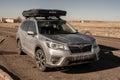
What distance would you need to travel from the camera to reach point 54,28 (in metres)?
10.3

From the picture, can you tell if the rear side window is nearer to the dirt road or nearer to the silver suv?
the silver suv

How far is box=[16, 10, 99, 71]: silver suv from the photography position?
842cm

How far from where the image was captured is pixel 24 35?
1115 centimetres

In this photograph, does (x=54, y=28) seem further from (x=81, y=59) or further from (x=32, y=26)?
(x=81, y=59)

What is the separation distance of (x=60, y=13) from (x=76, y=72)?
277 cm

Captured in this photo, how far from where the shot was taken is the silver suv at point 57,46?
8422 mm

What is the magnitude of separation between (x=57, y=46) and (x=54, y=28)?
6.48 feet

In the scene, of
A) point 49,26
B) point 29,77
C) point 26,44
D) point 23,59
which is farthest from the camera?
point 23,59

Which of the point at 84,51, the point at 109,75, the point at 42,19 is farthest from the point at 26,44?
the point at 109,75

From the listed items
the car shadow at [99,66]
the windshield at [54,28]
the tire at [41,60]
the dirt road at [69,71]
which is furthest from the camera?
A: the windshield at [54,28]

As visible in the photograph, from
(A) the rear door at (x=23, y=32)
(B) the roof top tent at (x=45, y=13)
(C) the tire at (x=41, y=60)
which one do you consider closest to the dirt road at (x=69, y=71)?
(C) the tire at (x=41, y=60)

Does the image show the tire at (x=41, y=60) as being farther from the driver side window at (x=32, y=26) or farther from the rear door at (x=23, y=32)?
the rear door at (x=23, y=32)

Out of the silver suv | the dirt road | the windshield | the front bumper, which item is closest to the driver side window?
the silver suv

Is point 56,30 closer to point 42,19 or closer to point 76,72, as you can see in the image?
point 42,19
